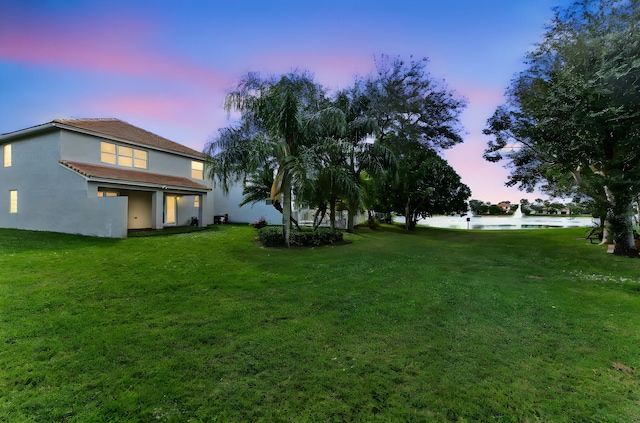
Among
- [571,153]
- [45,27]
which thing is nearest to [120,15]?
[45,27]

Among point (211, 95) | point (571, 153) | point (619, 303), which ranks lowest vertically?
point (619, 303)

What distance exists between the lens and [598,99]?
9352 millimetres

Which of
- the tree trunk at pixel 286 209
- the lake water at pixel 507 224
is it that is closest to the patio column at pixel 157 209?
the tree trunk at pixel 286 209

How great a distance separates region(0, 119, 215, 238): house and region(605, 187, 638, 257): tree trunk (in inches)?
774

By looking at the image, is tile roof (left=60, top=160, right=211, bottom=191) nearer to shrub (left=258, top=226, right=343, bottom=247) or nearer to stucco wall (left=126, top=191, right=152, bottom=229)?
stucco wall (left=126, top=191, right=152, bottom=229)

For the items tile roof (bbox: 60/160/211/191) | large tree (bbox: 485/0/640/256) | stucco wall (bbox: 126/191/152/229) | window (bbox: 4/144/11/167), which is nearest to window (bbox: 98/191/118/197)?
stucco wall (bbox: 126/191/152/229)

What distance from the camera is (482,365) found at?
10.6 feet

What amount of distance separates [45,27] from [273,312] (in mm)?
9419

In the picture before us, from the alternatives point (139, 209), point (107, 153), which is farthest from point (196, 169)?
point (107, 153)

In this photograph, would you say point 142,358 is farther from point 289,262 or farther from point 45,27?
point 45,27

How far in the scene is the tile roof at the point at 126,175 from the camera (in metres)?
13.4

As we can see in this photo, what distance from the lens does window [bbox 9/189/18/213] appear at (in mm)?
15427

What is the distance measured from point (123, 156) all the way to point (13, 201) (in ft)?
19.6

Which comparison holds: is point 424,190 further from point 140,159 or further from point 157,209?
point 140,159
